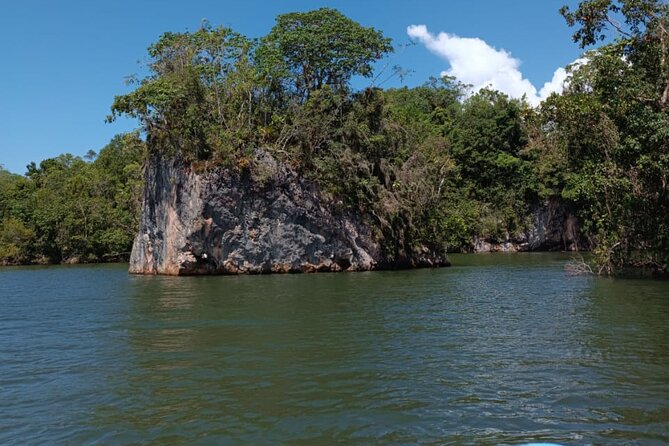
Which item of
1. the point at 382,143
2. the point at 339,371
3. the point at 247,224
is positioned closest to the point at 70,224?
the point at 247,224

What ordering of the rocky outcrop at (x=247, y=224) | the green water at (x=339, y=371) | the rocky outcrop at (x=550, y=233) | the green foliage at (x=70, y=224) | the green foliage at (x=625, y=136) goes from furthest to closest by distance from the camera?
the rocky outcrop at (x=550, y=233)
the green foliage at (x=70, y=224)
the rocky outcrop at (x=247, y=224)
the green foliage at (x=625, y=136)
the green water at (x=339, y=371)

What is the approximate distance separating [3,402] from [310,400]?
4.57 m

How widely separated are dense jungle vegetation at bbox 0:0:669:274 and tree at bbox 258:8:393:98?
0.09 metres

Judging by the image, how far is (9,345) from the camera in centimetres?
1256

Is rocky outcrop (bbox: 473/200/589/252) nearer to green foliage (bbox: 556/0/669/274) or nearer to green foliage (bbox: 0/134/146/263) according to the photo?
green foliage (bbox: 556/0/669/274)

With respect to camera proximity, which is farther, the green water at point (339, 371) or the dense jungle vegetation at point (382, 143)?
the dense jungle vegetation at point (382, 143)

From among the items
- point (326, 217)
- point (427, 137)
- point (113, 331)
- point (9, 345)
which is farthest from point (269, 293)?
point (427, 137)

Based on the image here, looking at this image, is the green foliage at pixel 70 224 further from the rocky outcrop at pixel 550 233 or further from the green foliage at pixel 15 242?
the rocky outcrop at pixel 550 233

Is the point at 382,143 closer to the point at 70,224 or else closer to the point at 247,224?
the point at 247,224

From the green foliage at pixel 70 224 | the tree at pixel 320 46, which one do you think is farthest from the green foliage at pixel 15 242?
the tree at pixel 320 46

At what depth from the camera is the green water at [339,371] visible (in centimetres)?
720

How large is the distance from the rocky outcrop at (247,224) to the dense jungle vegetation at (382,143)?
96 cm

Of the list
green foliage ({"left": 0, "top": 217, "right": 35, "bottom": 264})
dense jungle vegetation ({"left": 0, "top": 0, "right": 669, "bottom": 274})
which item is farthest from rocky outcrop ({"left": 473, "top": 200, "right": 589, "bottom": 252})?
green foliage ({"left": 0, "top": 217, "right": 35, "bottom": 264})

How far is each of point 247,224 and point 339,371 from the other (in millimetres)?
22411
